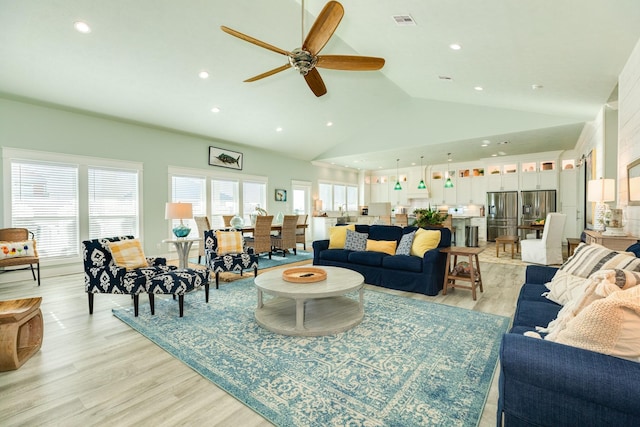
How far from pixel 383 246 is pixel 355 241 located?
50 cm

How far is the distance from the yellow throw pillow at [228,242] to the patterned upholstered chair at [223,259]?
58 millimetres

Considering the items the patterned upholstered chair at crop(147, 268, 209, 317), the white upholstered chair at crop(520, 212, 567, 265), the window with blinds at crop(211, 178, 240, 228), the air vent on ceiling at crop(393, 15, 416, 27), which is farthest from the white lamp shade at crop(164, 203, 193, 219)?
the white upholstered chair at crop(520, 212, 567, 265)

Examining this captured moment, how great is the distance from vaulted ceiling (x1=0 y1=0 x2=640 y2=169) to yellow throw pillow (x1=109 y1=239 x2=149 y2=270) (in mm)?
2637

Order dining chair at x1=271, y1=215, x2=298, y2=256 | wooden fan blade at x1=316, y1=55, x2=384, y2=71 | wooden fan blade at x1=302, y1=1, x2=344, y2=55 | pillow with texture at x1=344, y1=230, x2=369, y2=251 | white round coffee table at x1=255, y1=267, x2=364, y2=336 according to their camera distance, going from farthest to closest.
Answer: dining chair at x1=271, y1=215, x2=298, y2=256 < pillow with texture at x1=344, y1=230, x2=369, y2=251 < wooden fan blade at x1=316, y1=55, x2=384, y2=71 < white round coffee table at x1=255, y1=267, x2=364, y2=336 < wooden fan blade at x1=302, y1=1, x2=344, y2=55

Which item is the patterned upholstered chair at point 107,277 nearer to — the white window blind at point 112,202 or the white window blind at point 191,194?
the white window blind at point 112,202

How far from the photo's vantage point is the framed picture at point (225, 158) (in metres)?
7.44

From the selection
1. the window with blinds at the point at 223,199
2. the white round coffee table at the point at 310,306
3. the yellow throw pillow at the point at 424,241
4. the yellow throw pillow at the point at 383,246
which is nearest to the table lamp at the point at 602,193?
the yellow throw pillow at the point at 424,241

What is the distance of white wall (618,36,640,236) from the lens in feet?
10.5

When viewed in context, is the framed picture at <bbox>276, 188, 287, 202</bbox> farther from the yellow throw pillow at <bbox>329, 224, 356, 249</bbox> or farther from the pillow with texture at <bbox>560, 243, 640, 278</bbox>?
the pillow with texture at <bbox>560, 243, 640, 278</bbox>

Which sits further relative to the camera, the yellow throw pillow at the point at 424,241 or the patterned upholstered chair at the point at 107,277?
the yellow throw pillow at the point at 424,241

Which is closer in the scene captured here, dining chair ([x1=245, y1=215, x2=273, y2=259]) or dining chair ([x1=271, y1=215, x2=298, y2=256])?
dining chair ([x1=245, y1=215, x2=273, y2=259])

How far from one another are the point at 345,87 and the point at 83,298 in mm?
5726

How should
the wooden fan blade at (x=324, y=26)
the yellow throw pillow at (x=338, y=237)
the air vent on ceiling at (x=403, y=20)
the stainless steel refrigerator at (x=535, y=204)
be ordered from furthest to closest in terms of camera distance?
the stainless steel refrigerator at (x=535, y=204) < the yellow throw pillow at (x=338, y=237) < the air vent on ceiling at (x=403, y=20) < the wooden fan blade at (x=324, y=26)

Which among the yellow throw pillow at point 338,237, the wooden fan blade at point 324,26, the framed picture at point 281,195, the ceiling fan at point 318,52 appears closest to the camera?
the wooden fan blade at point 324,26
